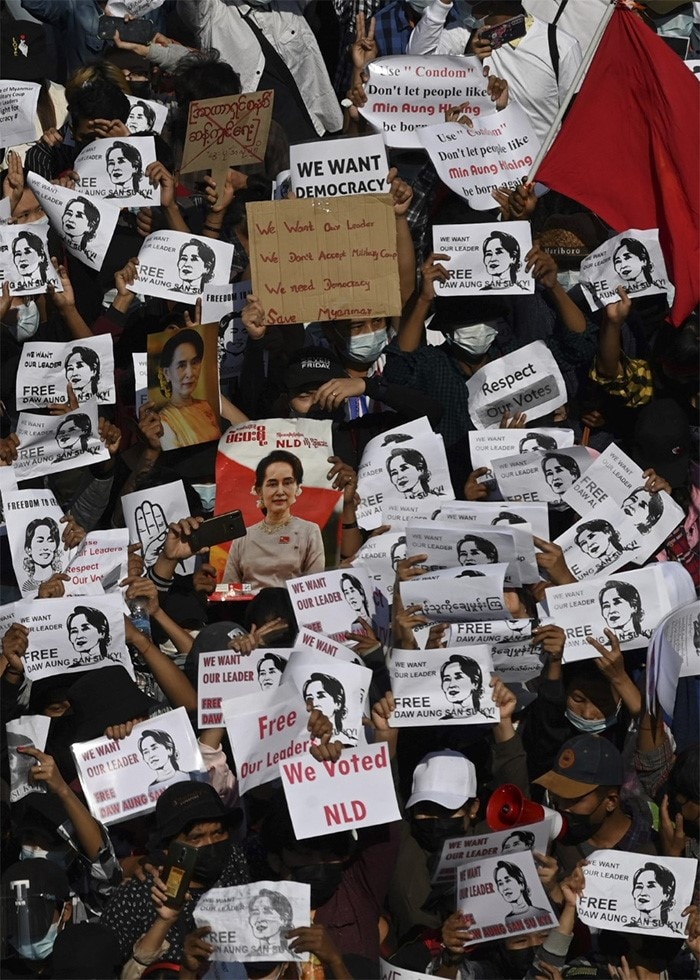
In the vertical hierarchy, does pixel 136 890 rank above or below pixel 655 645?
below

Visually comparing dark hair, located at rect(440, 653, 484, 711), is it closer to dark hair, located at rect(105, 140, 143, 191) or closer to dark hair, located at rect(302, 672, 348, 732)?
dark hair, located at rect(302, 672, 348, 732)

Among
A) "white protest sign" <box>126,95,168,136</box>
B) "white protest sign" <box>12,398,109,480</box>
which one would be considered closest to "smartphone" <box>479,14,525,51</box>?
"white protest sign" <box>126,95,168,136</box>

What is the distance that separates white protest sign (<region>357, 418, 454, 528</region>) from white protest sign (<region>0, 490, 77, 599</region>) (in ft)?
4.39

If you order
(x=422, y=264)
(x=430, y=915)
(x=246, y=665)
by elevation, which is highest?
(x=422, y=264)

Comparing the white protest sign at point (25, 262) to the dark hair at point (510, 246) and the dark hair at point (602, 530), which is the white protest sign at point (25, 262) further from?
the dark hair at point (602, 530)

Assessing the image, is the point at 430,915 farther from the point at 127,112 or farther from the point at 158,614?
the point at 127,112

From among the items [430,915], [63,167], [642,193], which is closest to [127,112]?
[63,167]

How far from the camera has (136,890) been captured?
793 centimetres

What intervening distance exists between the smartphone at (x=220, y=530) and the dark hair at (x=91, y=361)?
90cm

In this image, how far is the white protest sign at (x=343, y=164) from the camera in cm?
913

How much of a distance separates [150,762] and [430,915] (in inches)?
51.7

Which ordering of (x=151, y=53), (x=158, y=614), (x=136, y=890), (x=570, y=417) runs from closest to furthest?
1. (x=136, y=890)
2. (x=158, y=614)
3. (x=570, y=417)
4. (x=151, y=53)

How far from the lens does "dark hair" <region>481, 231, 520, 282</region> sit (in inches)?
360

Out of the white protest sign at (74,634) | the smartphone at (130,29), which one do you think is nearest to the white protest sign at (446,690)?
the white protest sign at (74,634)
